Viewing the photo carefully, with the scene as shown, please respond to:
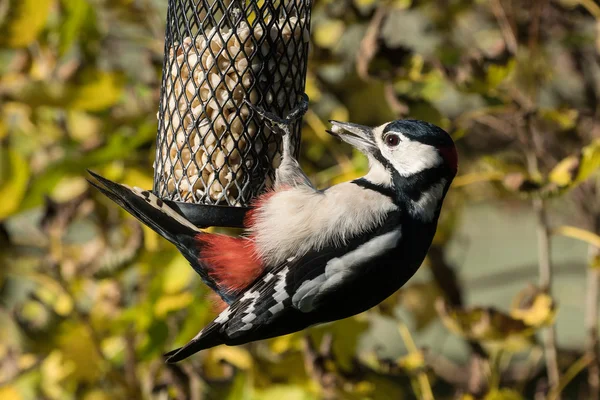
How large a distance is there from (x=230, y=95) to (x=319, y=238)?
437mm

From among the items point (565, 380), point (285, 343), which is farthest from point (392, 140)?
point (565, 380)

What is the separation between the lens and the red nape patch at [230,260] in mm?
1936

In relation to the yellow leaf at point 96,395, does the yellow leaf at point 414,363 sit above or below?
below

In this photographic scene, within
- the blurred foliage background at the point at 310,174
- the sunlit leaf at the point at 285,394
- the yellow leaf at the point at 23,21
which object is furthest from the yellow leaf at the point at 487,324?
the yellow leaf at the point at 23,21

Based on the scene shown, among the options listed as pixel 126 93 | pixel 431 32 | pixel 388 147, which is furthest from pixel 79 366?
pixel 431 32

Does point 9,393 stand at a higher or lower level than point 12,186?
lower

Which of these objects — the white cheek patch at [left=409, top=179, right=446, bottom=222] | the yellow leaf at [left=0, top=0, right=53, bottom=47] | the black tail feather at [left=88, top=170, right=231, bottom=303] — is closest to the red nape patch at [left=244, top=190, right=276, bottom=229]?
the black tail feather at [left=88, top=170, right=231, bottom=303]

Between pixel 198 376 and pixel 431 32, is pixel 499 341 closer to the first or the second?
pixel 198 376

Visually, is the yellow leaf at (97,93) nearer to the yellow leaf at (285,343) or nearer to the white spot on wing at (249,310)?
the yellow leaf at (285,343)

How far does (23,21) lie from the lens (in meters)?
2.70

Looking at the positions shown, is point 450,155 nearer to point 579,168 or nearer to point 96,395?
point 579,168

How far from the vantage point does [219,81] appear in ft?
6.68

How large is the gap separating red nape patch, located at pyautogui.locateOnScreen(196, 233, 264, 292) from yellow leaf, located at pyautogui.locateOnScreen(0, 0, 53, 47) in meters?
1.17

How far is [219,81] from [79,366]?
1.26 meters
